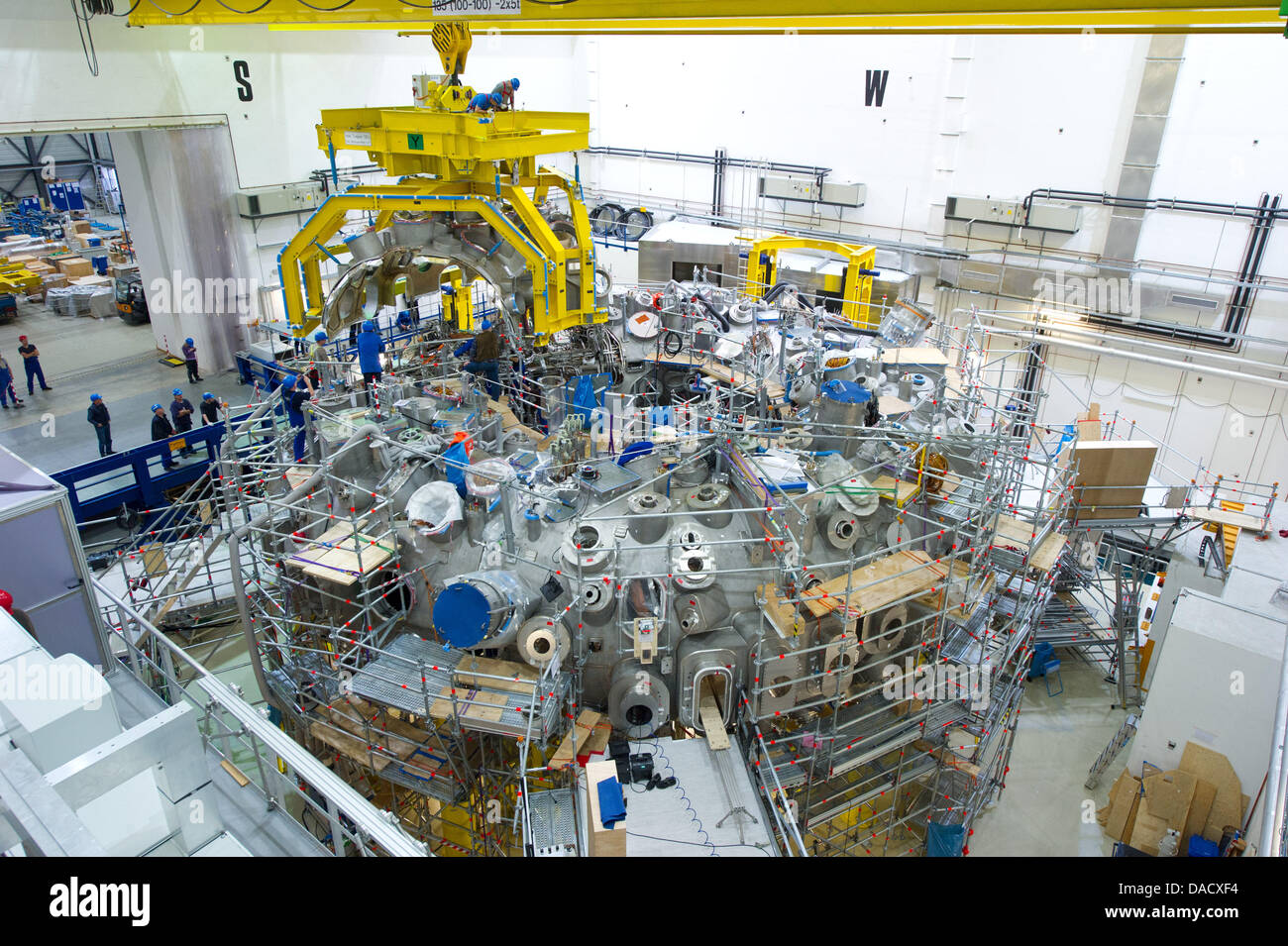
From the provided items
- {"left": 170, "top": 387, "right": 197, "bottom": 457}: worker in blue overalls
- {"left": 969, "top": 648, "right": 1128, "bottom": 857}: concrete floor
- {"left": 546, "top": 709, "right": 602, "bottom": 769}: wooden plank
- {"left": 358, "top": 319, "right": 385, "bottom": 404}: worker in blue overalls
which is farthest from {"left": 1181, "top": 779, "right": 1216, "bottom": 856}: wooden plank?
{"left": 170, "top": 387, "right": 197, "bottom": 457}: worker in blue overalls

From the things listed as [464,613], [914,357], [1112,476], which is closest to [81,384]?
[464,613]

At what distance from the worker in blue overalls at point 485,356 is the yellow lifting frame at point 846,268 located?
17.8ft

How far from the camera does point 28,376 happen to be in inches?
698

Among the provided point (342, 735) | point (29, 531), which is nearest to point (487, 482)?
point (342, 735)

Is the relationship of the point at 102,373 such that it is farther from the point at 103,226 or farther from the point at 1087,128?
the point at 1087,128

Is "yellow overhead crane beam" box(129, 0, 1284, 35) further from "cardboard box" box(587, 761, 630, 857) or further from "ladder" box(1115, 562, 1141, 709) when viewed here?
"ladder" box(1115, 562, 1141, 709)

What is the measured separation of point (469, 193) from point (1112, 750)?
36.3ft

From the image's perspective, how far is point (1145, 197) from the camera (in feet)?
51.1

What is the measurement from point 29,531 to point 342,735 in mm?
3813

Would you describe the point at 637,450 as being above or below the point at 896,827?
above

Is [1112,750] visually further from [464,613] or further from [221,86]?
[221,86]

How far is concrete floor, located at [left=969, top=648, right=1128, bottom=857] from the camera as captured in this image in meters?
10.0

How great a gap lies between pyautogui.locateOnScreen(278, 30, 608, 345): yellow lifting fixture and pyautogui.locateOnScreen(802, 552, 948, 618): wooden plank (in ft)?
16.2

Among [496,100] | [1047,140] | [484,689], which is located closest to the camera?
[484,689]
